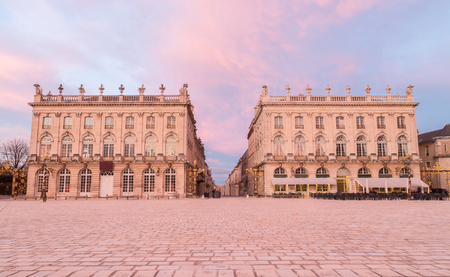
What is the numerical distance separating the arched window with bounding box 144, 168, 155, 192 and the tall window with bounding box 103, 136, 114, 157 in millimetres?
5811

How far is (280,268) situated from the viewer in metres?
4.91

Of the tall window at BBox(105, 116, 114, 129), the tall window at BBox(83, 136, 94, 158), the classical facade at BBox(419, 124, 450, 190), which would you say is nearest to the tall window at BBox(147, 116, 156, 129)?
the tall window at BBox(105, 116, 114, 129)

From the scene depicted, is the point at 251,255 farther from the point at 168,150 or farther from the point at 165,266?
the point at 168,150

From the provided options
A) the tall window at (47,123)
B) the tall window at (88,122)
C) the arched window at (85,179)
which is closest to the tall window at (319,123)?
the tall window at (88,122)

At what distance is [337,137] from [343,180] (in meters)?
6.45

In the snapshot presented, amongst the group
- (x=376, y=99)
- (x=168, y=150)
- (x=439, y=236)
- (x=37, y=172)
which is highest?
(x=376, y=99)

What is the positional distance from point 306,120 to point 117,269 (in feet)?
149

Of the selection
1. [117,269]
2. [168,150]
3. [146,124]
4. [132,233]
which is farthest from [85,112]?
[117,269]

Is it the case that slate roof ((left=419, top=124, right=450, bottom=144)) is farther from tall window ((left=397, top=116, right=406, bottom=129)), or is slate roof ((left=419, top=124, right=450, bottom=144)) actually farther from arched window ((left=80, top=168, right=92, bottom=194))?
arched window ((left=80, top=168, right=92, bottom=194))

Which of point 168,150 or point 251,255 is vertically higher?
point 168,150

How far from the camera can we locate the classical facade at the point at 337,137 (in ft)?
152

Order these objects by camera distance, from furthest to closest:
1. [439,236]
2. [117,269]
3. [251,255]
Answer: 1. [439,236]
2. [251,255]
3. [117,269]

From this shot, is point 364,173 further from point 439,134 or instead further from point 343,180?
point 439,134

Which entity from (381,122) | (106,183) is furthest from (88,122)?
(381,122)
